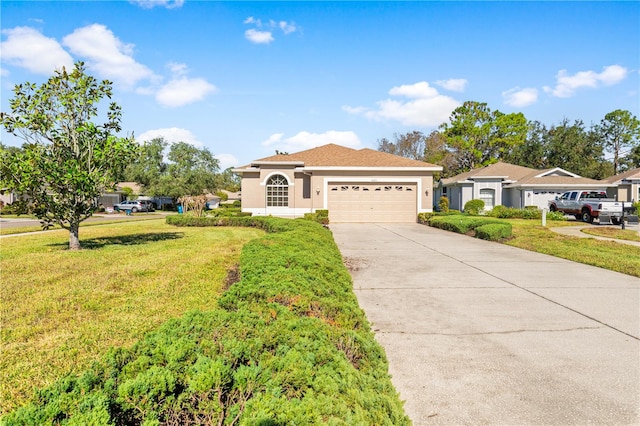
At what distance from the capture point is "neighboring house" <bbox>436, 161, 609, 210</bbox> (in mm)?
27250

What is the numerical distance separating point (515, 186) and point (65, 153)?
28.7 m

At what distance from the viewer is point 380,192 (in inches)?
866

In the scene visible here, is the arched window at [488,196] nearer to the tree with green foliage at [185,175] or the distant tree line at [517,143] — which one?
the distant tree line at [517,143]

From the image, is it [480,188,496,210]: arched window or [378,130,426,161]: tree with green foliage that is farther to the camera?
[378,130,426,161]: tree with green foliage

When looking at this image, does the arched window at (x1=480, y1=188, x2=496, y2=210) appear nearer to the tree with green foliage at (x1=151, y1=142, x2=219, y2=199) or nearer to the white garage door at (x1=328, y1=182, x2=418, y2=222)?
the white garage door at (x1=328, y1=182, x2=418, y2=222)

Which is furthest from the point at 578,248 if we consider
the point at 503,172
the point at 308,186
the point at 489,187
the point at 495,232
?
the point at 503,172

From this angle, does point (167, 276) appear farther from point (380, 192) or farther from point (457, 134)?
point (457, 134)

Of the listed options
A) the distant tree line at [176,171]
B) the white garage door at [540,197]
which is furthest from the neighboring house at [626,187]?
the distant tree line at [176,171]

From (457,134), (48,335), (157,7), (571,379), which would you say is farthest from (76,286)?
(457,134)

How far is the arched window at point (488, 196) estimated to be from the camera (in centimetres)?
2931

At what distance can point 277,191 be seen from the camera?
2261 centimetres

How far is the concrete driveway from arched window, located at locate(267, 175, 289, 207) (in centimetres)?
1494

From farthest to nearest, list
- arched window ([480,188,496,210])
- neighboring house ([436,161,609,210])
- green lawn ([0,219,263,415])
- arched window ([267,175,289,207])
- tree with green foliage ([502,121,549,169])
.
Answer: tree with green foliage ([502,121,549,169]), arched window ([480,188,496,210]), neighboring house ([436,161,609,210]), arched window ([267,175,289,207]), green lawn ([0,219,263,415])

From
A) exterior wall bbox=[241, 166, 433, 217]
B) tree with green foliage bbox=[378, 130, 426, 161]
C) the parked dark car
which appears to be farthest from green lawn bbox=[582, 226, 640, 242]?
the parked dark car
